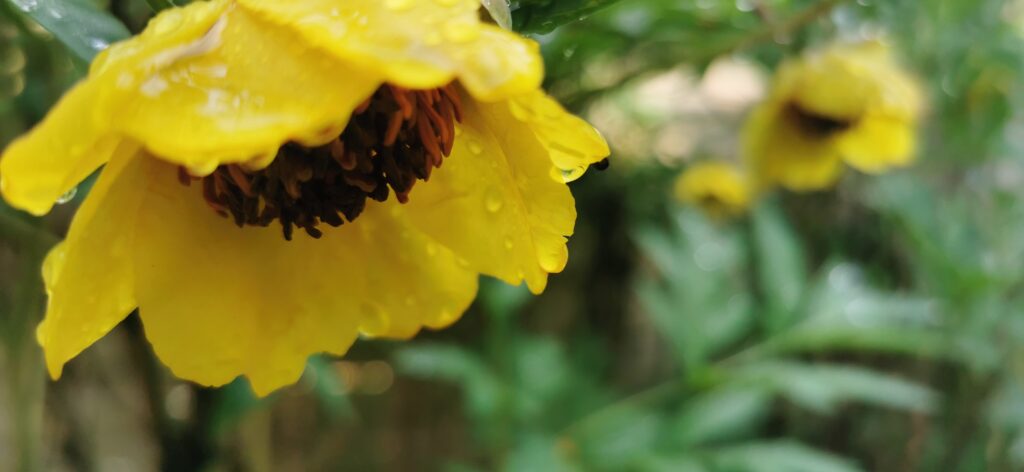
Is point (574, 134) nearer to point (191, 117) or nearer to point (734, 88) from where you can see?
point (191, 117)

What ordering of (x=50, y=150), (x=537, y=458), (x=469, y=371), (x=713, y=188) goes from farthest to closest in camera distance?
1. (x=713, y=188)
2. (x=469, y=371)
3. (x=537, y=458)
4. (x=50, y=150)

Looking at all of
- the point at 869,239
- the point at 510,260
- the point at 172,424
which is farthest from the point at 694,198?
the point at 510,260

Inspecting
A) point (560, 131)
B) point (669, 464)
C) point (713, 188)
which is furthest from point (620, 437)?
point (560, 131)

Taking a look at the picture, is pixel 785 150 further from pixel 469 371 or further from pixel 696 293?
pixel 469 371

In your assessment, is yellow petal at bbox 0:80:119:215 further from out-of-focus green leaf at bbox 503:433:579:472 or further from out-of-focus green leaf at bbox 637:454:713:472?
out-of-focus green leaf at bbox 637:454:713:472

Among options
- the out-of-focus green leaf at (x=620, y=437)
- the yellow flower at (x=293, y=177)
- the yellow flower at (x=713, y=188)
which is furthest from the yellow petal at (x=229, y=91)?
the yellow flower at (x=713, y=188)

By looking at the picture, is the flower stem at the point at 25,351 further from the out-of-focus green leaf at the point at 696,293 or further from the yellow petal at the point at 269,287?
the out-of-focus green leaf at the point at 696,293
